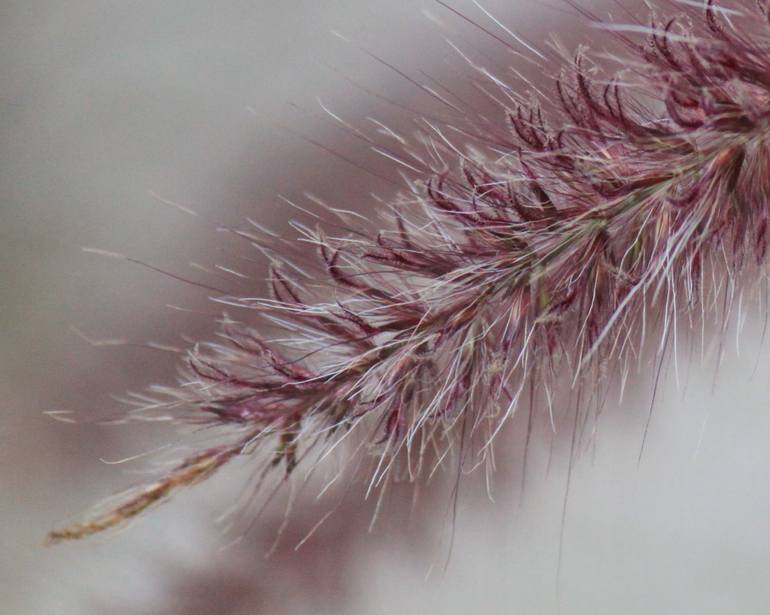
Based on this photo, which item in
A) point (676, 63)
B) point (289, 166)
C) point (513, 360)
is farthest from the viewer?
point (289, 166)

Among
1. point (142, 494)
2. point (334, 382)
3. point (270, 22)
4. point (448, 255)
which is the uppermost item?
point (270, 22)

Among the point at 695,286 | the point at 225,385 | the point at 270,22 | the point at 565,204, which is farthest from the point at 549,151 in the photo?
the point at 270,22

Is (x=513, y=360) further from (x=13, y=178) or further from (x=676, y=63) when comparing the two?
(x=13, y=178)

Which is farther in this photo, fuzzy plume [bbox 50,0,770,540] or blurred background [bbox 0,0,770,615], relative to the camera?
blurred background [bbox 0,0,770,615]

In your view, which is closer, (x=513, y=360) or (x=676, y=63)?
(x=676, y=63)

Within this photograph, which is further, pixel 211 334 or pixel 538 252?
pixel 211 334
